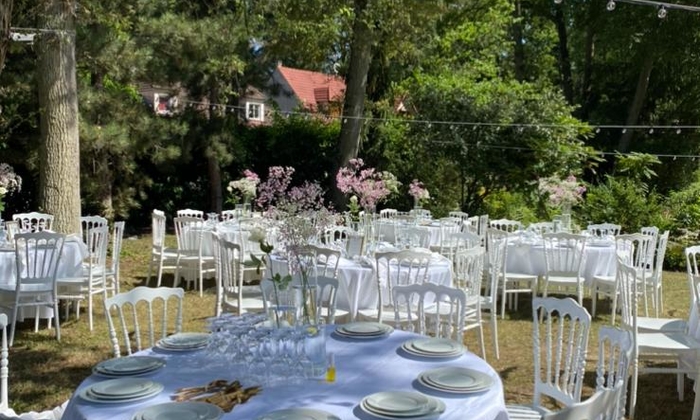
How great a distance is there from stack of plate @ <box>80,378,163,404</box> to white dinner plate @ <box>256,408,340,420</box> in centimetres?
48

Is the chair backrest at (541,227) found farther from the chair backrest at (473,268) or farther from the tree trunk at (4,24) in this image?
the tree trunk at (4,24)

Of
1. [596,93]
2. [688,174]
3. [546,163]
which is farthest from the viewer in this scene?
[596,93]

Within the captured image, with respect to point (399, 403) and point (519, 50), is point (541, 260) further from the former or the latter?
point (519, 50)

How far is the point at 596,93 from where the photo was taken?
1945 cm

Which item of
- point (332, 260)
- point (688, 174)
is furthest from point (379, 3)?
point (688, 174)

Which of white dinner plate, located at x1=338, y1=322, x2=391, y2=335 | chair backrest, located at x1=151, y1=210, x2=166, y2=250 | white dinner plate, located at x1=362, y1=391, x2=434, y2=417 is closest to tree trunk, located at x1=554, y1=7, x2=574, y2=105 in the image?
chair backrest, located at x1=151, y1=210, x2=166, y2=250

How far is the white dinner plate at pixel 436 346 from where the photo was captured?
2646 mm

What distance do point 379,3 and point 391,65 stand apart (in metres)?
3.12

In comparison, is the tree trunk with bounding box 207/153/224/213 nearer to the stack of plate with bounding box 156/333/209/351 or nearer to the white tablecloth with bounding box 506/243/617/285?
the white tablecloth with bounding box 506/243/617/285

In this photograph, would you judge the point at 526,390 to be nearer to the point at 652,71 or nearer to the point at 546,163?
the point at 546,163

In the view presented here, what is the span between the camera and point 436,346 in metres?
2.72

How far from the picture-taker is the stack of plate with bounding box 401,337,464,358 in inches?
104

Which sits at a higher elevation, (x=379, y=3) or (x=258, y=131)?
(x=379, y=3)

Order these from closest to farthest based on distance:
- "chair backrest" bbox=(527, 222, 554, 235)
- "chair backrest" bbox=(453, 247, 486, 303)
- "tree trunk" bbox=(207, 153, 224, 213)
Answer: "chair backrest" bbox=(453, 247, 486, 303), "chair backrest" bbox=(527, 222, 554, 235), "tree trunk" bbox=(207, 153, 224, 213)
